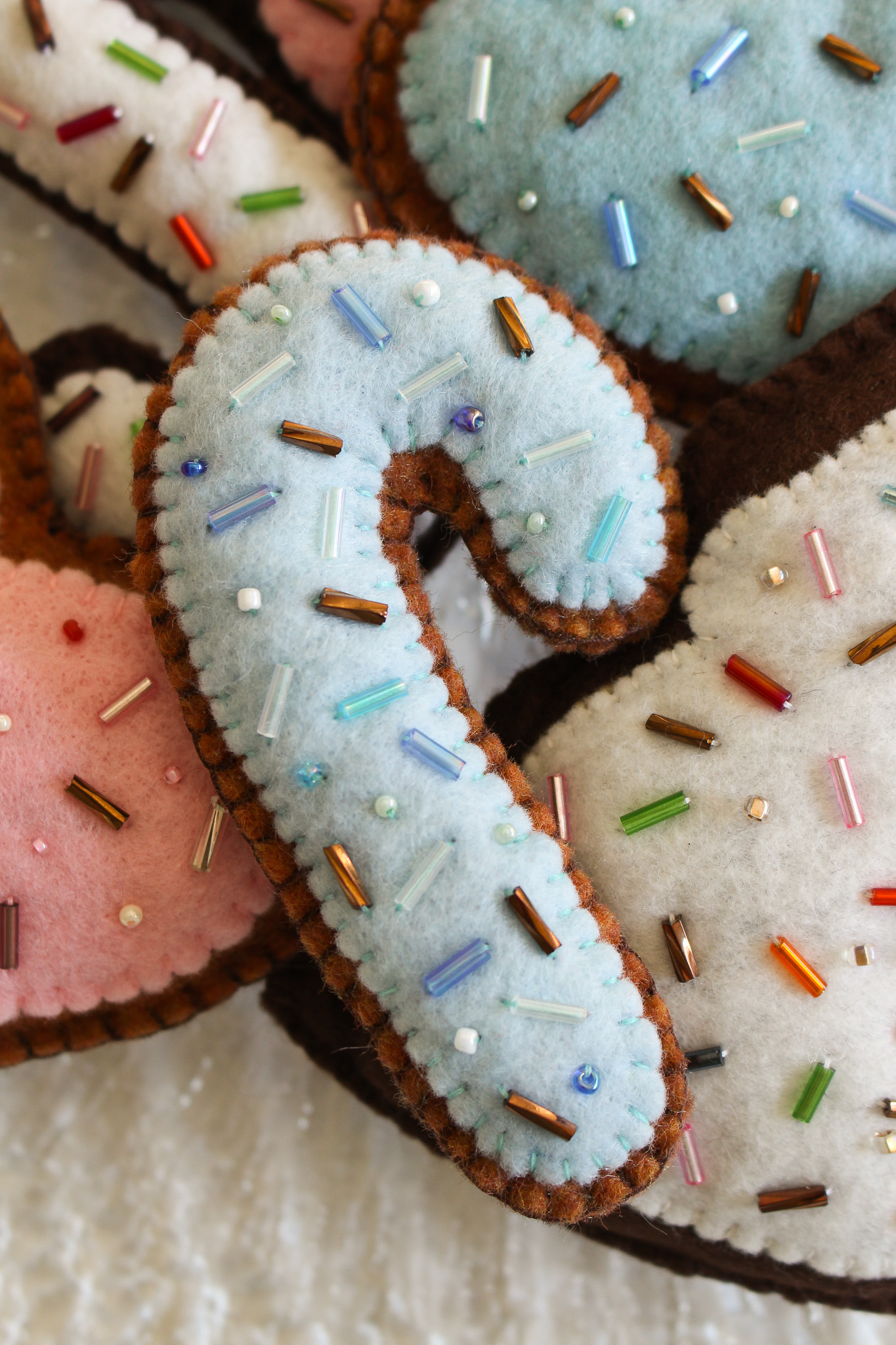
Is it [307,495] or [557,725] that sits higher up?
[307,495]

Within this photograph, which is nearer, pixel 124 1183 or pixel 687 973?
pixel 687 973

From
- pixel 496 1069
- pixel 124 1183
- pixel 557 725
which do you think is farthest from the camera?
pixel 124 1183

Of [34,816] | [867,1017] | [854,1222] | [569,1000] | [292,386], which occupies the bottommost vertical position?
[854,1222]

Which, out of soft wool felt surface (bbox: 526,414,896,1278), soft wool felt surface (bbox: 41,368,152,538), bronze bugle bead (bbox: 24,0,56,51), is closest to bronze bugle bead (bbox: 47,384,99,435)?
soft wool felt surface (bbox: 41,368,152,538)

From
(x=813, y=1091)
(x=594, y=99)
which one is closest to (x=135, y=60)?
(x=594, y=99)

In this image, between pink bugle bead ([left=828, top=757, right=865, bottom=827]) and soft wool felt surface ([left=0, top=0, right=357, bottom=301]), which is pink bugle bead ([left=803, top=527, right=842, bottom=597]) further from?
soft wool felt surface ([left=0, top=0, right=357, bottom=301])

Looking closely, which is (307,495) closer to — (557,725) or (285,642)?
(285,642)

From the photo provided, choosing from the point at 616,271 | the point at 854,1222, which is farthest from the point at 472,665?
the point at 854,1222
